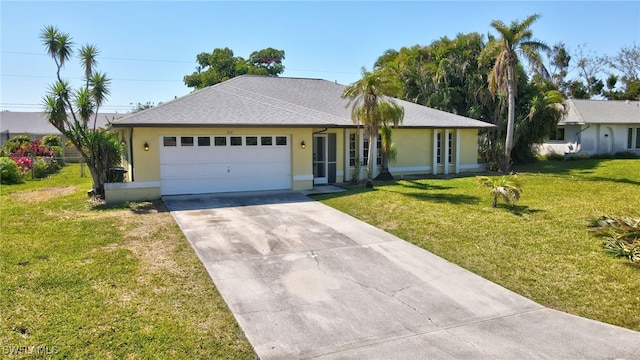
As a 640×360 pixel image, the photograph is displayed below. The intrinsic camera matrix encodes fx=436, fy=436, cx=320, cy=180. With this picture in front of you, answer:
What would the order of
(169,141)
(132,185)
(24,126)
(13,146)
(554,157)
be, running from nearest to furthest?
1. (132,185)
2. (169,141)
3. (13,146)
4. (554,157)
5. (24,126)

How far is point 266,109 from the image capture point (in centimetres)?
1593

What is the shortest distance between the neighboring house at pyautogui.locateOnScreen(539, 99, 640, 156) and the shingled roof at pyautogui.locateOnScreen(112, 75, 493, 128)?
11390mm

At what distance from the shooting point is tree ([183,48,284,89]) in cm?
4919

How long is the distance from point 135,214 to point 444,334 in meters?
8.91

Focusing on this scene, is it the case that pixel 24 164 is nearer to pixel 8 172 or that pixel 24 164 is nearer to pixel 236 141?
pixel 8 172

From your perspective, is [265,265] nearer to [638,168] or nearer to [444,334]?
[444,334]

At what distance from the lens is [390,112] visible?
15008mm

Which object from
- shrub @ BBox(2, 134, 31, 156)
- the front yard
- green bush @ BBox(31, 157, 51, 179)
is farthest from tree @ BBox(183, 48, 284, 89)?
the front yard

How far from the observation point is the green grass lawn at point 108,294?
4602mm

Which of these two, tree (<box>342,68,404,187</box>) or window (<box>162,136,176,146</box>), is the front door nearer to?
tree (<box>342,68,404,187</box>)

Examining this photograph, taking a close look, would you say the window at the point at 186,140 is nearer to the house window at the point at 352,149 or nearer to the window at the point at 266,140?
the window at the point at 266,140

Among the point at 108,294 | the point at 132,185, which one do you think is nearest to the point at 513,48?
the point at 132,185

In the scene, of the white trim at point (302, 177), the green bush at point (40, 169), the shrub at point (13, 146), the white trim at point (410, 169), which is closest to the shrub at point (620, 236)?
the white trim at point (302, 177)

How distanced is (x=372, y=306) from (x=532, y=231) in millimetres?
5204
